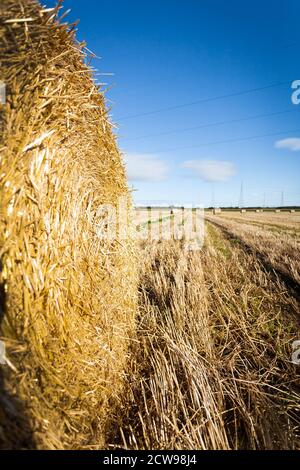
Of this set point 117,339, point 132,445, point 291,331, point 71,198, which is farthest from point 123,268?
point 291,331

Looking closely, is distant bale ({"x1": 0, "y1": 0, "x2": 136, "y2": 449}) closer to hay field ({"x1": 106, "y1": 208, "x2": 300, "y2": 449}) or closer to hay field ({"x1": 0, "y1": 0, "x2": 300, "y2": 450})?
hay field ({"x1": 0, "y1": 0, "x2": 300, "y2": 450})

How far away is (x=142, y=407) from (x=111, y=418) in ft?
0.94

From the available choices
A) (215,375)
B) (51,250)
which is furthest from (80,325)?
(215,375)

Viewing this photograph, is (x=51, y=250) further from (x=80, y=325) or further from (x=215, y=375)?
(x=215, y=375)

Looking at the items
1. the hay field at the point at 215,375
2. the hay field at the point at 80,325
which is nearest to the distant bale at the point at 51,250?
the hay field at the point at 80,325

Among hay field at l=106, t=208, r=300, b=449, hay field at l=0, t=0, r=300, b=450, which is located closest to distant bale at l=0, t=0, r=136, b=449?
hay field at l=0, t=0, r=300, b=450

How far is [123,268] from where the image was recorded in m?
3.73

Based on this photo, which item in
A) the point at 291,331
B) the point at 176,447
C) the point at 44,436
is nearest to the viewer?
the point at 44,436

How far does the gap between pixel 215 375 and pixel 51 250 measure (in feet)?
6.28

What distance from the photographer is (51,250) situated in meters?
2.24

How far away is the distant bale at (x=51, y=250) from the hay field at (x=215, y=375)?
0.36m

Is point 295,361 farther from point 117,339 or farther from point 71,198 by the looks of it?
point 71,198

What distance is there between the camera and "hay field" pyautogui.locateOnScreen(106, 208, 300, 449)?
233cm
